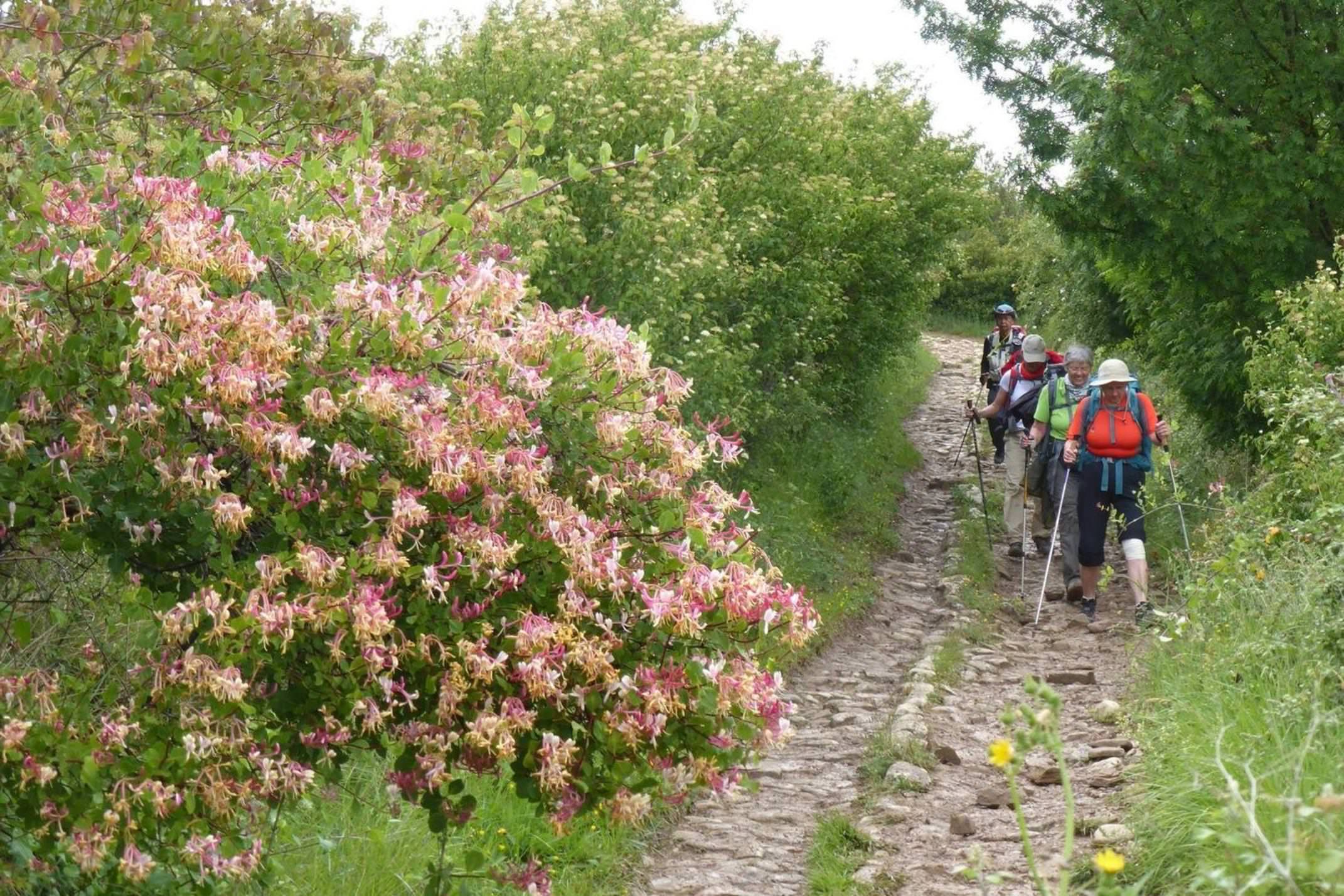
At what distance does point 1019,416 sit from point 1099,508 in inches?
129

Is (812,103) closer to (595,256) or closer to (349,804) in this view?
(595,256)

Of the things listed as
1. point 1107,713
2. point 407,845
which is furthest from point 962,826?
point 407,845

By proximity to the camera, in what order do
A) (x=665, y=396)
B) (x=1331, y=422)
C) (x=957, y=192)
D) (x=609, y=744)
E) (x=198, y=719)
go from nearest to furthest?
1. (x=198, y=719)
2. (x=609, y=744)
3. (x=665, y=396)
4. (x=1331, y=422)
5. (x=957, y=192)

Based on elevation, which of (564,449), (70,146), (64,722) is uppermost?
(70,146)

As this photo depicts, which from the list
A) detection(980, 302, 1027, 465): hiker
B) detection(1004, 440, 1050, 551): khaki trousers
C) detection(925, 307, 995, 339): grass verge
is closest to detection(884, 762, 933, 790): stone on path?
detection(1004, 440, 1050, 551): khaki trousers

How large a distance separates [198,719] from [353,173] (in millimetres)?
1776

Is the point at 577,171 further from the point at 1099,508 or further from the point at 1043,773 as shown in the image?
the point at 1099,508

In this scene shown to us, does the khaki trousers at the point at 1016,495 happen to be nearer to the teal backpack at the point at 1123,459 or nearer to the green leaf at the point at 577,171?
the teal backpack at the point at 1123,459

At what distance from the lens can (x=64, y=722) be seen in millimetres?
3744

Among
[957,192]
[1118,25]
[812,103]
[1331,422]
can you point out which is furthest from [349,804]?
[957,192]

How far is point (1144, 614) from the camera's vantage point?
35.3ft

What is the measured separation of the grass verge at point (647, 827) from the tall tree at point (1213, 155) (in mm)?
3957

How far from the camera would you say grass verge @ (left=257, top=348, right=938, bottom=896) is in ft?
20.1

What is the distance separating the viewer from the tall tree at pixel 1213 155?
12.1 m
